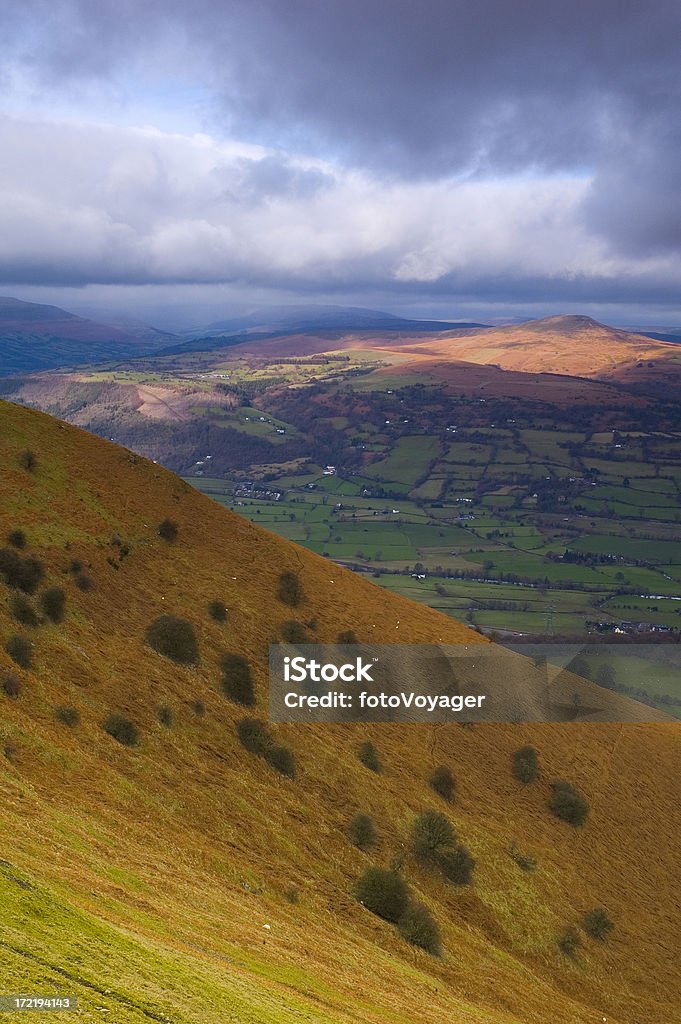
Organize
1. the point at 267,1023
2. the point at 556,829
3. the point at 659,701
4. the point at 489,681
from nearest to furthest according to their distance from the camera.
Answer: the point at 267,1023, the point at 556,829, the point at 489,681, the point at 659,701

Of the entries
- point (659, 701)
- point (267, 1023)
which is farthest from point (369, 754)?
point (659, 701)

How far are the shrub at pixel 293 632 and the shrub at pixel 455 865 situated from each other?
68.3ft

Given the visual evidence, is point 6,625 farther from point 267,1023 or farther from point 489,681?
point 489,681

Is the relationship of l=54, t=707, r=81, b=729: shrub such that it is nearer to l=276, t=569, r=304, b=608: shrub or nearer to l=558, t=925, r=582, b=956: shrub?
l=276, t=569, r=304, b=608: shrub

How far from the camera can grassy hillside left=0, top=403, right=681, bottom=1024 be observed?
24.0 meters

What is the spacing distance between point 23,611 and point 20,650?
14.1ft

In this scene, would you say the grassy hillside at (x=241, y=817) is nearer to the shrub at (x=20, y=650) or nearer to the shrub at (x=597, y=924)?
the shrub at (x=597, y=924)

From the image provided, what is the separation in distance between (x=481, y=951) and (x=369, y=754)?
588 inches

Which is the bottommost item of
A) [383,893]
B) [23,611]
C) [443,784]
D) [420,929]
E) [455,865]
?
[455,865]

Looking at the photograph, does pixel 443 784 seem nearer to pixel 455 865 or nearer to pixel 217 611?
pixel 455 865

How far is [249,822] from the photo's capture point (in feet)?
135

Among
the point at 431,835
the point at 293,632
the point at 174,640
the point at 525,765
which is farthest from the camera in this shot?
the point at 293,632

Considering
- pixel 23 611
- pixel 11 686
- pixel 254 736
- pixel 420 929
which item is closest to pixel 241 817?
pixel 254 736

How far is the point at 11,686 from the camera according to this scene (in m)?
39.1
